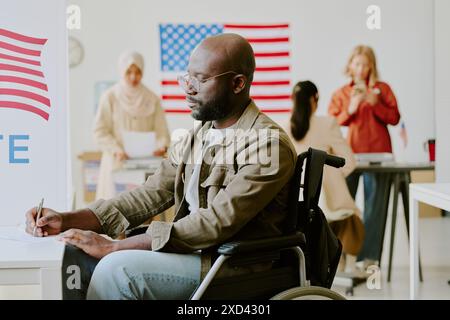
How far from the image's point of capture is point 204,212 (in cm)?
177

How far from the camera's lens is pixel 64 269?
184cm

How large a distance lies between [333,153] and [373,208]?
2.32ft

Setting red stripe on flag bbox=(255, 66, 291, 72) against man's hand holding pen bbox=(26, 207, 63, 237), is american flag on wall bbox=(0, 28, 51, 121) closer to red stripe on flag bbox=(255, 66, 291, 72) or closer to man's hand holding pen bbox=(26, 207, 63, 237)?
man's hand holding pen bbox=(26, 207, 63, 237)

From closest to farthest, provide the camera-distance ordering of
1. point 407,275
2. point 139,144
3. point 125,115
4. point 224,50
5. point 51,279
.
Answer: point 51,279 < point 224,50 < point 407,275 < point 139,144 < point 125,115

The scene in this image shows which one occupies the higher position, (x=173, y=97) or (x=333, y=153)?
(x=173, y=97)

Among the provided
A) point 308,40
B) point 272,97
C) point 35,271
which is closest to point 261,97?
point 272,97

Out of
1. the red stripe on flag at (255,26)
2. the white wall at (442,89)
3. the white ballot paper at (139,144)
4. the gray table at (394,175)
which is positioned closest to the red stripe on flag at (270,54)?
the red stripe on flag at (255,26)

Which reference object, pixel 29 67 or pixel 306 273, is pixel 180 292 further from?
pixel 29 67

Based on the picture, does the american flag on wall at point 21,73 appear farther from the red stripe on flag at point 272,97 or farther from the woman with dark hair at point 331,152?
the red stripe on flag at point 272,97

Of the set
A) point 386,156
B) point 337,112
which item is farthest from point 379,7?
point 386,156

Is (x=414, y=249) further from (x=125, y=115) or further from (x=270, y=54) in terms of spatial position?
(x=270, y=54)

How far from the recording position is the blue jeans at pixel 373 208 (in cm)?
435

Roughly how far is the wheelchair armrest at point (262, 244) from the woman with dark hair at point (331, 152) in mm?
2052

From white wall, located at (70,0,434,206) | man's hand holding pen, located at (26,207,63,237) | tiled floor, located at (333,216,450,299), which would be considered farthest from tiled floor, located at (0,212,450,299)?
man's hand holding pen, located at (26,207,63,237)
